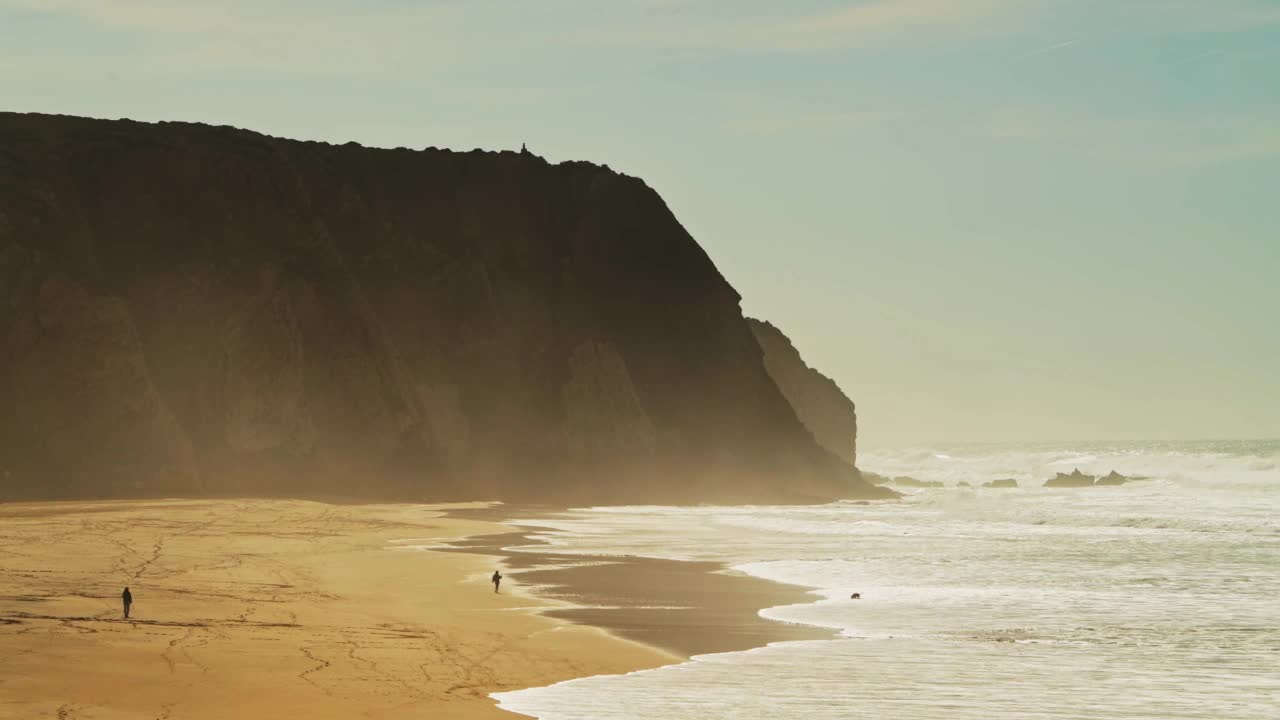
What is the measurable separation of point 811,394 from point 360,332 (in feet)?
234

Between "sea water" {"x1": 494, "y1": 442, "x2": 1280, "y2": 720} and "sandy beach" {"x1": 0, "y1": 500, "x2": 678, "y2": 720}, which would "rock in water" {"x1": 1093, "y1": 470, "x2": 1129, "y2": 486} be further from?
"sandy beach" {"x1": 0, "y1": 500, "x2": 678, "y2": 720}

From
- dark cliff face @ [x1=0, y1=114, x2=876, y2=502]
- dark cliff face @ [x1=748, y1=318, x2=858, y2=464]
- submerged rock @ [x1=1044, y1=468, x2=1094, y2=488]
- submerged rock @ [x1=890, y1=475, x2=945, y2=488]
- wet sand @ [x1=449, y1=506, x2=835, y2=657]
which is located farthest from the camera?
dark cliff face @ [x1=748, y1=318, x2=858, y2=464]

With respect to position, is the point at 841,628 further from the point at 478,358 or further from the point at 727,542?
the point at 478,358

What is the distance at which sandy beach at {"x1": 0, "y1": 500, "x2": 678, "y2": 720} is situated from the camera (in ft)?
49.5

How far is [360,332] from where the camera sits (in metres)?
70.4

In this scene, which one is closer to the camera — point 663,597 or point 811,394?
point 663,597

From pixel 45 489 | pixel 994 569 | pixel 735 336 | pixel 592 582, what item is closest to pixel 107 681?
pixel 592 582

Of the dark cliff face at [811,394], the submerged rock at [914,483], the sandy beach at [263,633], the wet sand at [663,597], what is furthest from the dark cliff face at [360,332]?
the dark cliff face at [811,394]

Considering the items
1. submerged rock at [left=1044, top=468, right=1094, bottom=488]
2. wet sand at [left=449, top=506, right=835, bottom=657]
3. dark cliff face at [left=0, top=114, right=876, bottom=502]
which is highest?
dark cliff face at [left=0, top=114, right=876, bottom=502]

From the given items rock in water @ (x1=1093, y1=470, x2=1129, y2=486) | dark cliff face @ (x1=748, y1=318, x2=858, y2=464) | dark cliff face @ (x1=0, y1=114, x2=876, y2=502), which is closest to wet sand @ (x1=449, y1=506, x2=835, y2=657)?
dark cliff face @ (x1=0, y1=114, x2=876, y2=502)

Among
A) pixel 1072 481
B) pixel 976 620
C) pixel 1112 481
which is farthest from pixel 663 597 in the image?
pixel 1112 481

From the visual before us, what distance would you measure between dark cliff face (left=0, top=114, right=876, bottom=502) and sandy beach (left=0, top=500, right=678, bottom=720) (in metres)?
26.1

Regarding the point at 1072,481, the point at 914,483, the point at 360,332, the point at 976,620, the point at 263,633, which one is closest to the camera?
the point at 263,633

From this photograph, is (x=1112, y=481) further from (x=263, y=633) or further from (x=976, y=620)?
(x=263, y=633)
